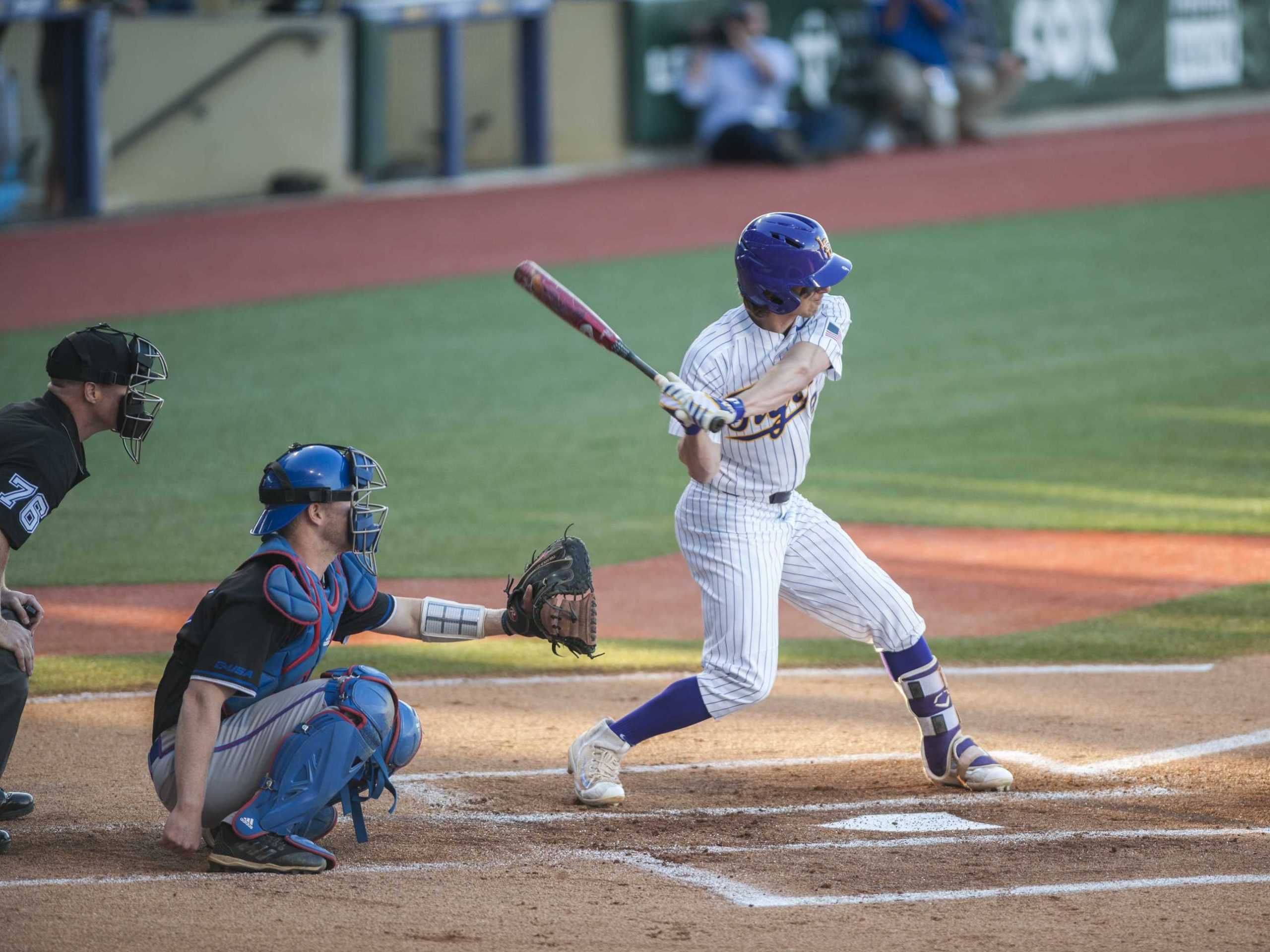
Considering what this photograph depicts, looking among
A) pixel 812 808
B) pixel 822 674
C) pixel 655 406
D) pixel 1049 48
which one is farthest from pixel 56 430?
pixel 1049 48

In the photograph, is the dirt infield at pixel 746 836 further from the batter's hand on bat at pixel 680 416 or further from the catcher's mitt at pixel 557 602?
the batter's hand on bat at pixel 680 416

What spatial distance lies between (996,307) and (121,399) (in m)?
9.84

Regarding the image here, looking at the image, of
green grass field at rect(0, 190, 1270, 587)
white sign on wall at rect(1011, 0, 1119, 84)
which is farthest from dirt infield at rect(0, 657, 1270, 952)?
white sign on wall at rect(1011, 0, 1119, 84)

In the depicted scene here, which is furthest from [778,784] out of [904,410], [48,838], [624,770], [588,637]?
[904,410]

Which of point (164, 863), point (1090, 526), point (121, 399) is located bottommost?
point (164, 863)

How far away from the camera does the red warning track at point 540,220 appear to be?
13.9 m

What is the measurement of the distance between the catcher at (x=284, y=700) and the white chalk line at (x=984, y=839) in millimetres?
876

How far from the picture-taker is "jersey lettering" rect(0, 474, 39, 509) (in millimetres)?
4266

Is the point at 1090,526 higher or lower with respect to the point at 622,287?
lower

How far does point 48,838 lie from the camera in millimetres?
4543

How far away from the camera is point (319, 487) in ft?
13.6

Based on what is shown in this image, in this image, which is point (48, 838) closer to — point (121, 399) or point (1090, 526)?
point (121, 399)

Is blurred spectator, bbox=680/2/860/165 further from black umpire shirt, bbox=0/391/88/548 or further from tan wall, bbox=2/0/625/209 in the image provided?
black umpire shirt, bbox=0/391/88/548

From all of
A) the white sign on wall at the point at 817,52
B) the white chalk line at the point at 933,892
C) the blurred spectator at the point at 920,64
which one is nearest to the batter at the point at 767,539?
the white chalk line at the point at 933,892
